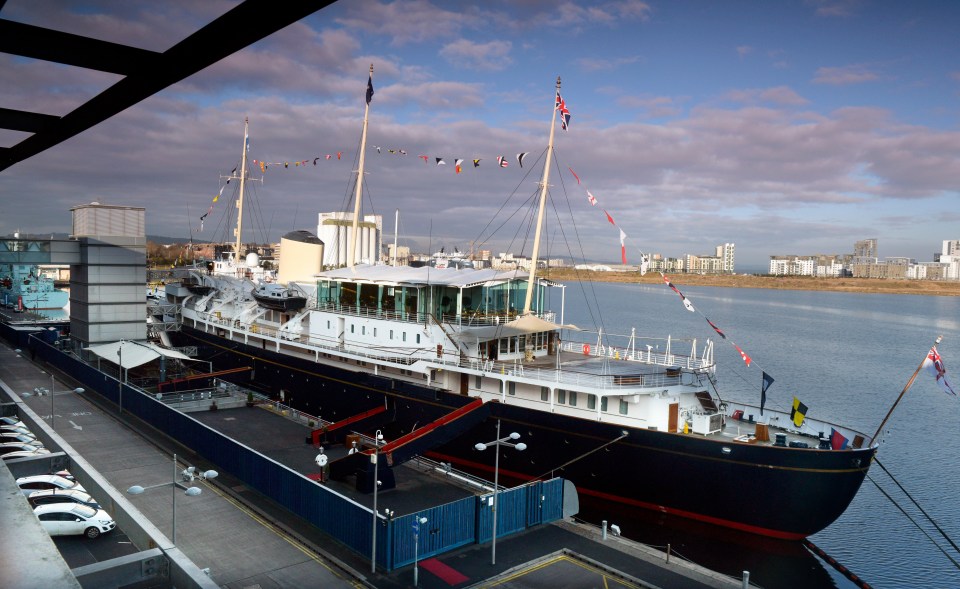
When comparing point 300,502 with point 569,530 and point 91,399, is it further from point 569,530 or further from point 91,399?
point 91,399

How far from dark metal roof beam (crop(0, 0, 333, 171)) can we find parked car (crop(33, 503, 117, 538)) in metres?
16.0

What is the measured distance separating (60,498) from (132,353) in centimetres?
2039

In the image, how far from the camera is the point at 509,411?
24.7 metres

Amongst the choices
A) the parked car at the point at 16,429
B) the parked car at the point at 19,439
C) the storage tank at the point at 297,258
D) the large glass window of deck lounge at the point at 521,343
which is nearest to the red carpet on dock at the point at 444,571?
the large glass window of deck lounge at the point at 521,343

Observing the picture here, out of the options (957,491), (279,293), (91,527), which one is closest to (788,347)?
(957,491)

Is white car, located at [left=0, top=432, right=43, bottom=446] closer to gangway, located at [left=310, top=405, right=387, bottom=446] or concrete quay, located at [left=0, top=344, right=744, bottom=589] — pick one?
concrete quay, located at [left=0, top=344, right=744, bottom=589]

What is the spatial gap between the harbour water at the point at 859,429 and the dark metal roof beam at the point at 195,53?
21.8m

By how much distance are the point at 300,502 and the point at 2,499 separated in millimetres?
14793

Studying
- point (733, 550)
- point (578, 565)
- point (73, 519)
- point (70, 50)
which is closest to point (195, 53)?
Result: point (70, 50)

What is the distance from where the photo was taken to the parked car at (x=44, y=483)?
59.2 feet

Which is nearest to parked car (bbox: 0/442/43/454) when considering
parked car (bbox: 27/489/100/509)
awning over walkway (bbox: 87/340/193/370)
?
parked car (bbox: 27/489/100/509)

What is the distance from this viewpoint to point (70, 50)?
3.13 metres

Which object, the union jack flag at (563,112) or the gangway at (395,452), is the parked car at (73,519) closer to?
the gangway at (395,452)

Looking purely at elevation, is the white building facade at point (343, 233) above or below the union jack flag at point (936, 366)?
above
